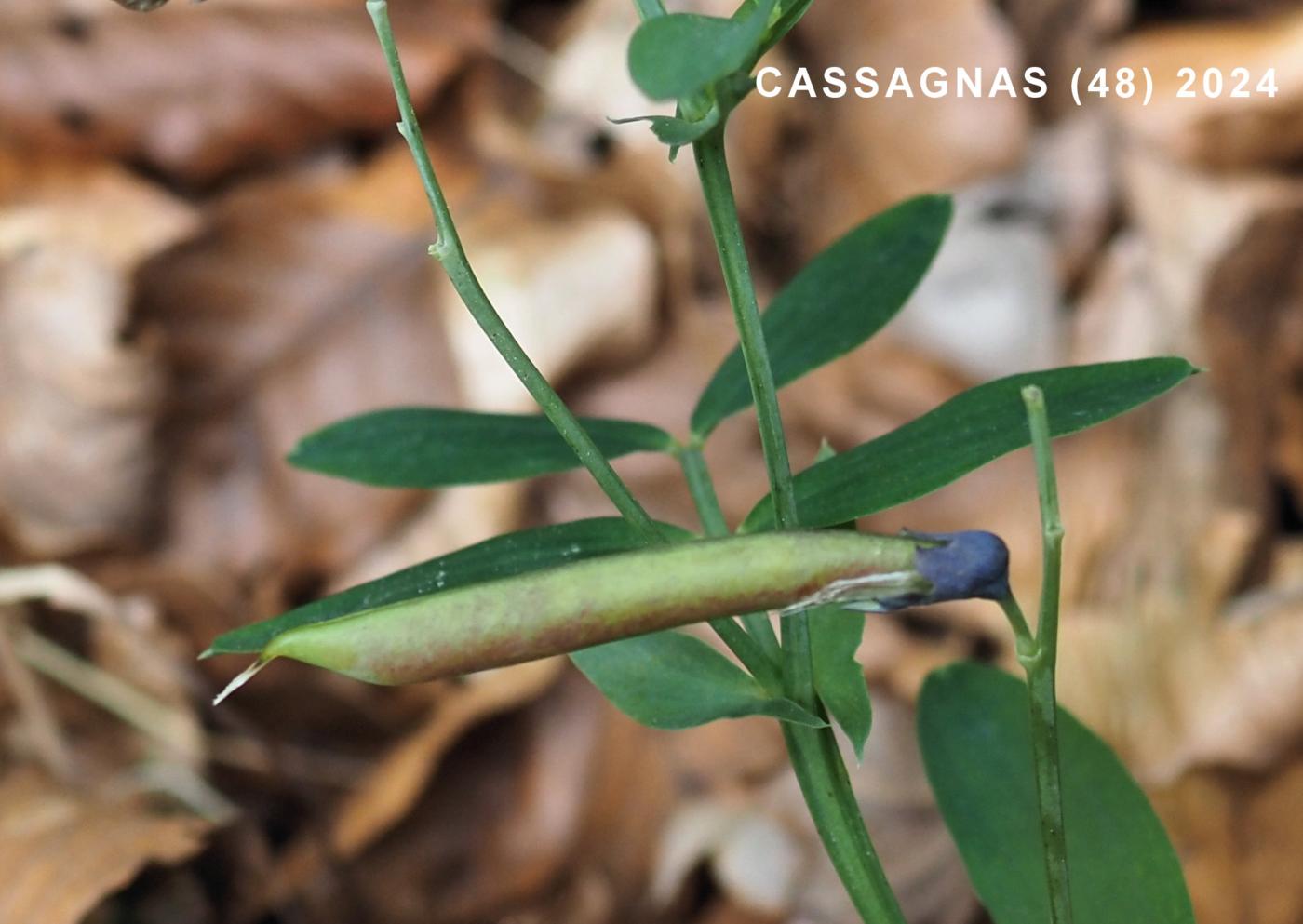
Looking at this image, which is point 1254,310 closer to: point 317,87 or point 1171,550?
point 1171,550

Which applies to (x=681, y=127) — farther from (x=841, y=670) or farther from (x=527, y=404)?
(x=527, y=404)

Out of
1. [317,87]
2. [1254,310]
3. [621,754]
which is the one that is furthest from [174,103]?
[1254,310]

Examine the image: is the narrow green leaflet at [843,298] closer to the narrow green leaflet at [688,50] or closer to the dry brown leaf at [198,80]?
the narrow green leaflet at [688,50]

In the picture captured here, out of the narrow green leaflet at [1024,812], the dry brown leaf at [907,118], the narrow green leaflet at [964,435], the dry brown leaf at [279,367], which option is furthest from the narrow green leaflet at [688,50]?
the dry brown leaf at [907,118]

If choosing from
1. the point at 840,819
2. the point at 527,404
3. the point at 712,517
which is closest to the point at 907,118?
the point at 527,404

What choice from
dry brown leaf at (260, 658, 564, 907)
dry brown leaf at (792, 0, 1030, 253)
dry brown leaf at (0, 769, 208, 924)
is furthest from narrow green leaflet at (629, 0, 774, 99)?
dry brown leaf at (792, 0, 1030, 253)

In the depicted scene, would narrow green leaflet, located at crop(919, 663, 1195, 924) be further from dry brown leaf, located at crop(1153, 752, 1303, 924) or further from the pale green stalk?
dry brown leaf, located at crop(1153, 752, 1303, 924)
